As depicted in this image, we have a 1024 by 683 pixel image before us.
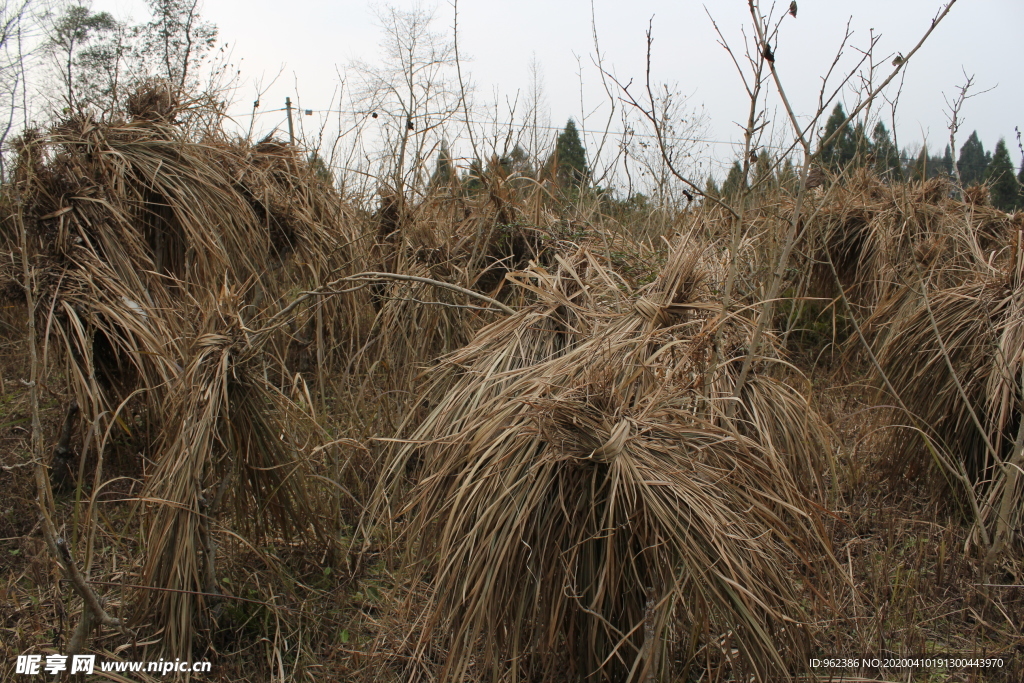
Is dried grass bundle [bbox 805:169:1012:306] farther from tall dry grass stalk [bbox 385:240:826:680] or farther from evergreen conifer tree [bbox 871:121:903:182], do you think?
tall dry grass stalk [bbox 385:240:826:680]

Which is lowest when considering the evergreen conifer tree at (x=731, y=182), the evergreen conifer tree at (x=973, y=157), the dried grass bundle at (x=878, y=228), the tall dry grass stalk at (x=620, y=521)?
the tall dry grass stalk at (x=620, y=521)

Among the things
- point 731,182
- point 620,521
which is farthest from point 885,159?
point 620,521

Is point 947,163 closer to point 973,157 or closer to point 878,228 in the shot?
point 973,157

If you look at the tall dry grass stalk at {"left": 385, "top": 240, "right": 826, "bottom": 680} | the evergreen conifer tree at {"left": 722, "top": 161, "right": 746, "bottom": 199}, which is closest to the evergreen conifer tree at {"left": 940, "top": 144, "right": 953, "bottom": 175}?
the evergreen conifer tree at {"left": 722, "top": 161, "right": 746, "bottom": 199}

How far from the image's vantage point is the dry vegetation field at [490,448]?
143 centimetres

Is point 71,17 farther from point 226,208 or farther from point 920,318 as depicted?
point 920,318

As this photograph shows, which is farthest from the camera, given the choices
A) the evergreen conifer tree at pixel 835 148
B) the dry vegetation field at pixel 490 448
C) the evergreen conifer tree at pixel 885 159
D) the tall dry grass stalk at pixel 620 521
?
the evergreen conifer tree at pixel 885 159

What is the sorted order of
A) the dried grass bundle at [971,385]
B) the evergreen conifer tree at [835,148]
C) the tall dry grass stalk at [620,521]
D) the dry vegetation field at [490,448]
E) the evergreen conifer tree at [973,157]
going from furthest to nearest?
the evergreen conifer tree at [973,157]
the dried grass bundle at [971,385]
the evergreen conifer tree at [835,148]
the dry vegetation field at [490,448]
the tall dry grass stalk at [620,521]

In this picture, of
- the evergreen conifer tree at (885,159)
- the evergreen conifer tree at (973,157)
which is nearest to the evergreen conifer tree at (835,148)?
the evergreen conifer tree at (885,159)

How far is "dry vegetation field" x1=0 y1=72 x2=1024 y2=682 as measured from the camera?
1.43 metres

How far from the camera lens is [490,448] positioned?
153cm

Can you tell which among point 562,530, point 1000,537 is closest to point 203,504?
point 562,530

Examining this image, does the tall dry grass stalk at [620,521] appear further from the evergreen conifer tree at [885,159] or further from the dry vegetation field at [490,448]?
the evergreen conifer tree at [885,159]

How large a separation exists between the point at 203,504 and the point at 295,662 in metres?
0.72
